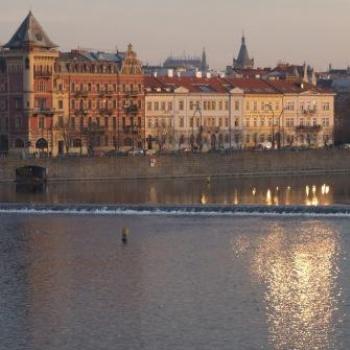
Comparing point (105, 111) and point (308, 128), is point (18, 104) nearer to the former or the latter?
A: point (105, 111)

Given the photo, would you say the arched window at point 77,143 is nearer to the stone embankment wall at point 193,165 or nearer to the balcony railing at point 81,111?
the balcony railing at point 81,111

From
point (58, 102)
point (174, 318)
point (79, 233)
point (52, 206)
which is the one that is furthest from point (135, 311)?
point (58, 102)

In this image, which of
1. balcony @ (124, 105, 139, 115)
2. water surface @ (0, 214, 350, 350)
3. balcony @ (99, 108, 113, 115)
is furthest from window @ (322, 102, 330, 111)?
water surface @ (0, 214, 350, 350)

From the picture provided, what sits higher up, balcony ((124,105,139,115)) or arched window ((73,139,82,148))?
balcony ((124,105,139,115))

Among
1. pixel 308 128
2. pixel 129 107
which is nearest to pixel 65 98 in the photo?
pixel 129 107

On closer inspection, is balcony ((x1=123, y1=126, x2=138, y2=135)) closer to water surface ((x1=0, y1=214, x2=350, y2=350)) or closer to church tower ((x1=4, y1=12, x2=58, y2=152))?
church tower ((x1=4, y1=12, x2=58, y2=152))

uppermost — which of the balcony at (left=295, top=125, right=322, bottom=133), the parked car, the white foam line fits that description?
the balcony at (left=295, top=125, right=322, bottom=133)

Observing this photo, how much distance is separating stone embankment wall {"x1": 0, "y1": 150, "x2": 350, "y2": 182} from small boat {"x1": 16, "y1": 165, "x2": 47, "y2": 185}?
1.32 feet

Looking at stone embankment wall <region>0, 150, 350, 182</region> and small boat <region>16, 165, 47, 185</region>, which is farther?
stone embankment wall <region>0, 150, 350, 182</region>

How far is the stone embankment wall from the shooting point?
68438 mm

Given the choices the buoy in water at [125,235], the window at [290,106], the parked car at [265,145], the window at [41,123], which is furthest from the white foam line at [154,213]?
the window at [290,106]

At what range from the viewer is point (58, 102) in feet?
263

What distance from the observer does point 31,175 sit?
6925cm

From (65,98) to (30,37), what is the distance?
5197mm
